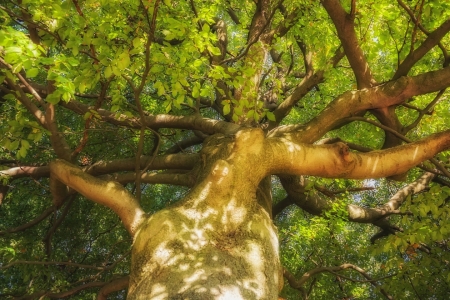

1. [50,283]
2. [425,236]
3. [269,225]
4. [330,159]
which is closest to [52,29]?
[269,225]

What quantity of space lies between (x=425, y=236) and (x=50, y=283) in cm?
621

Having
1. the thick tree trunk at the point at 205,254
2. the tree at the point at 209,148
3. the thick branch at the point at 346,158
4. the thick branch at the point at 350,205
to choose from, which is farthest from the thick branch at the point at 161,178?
the thick branch at the point at 350,205

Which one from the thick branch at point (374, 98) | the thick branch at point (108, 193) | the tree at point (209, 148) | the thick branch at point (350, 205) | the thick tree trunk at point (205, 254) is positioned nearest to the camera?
the thick tree trunk at point (205, 254)

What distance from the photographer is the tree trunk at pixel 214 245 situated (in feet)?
9.75

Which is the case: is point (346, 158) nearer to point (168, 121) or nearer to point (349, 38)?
point (349, 38)

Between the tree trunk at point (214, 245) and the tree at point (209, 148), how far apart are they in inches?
0.5

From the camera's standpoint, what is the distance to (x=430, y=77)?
488cm

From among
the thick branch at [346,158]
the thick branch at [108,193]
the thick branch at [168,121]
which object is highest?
the thick branch at [346,158]

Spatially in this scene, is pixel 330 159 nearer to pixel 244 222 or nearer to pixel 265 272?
pixel 244 222

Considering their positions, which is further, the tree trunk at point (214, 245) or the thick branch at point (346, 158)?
the thick branch at point (346, 158)

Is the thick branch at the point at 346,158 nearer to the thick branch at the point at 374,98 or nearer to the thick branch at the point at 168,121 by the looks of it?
the thick branch at the point at 374,98

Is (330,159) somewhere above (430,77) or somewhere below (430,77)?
below

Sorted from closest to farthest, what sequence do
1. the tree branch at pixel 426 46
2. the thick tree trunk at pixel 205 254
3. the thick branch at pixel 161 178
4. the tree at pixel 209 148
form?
the thick tree trunk at pixel 205 254 < the tree at pixel 209 148 < the tree branch at pixel 426 46 < the thick branch at pixel 161 178

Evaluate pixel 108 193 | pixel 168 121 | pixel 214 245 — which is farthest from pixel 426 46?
pixel 108 193
